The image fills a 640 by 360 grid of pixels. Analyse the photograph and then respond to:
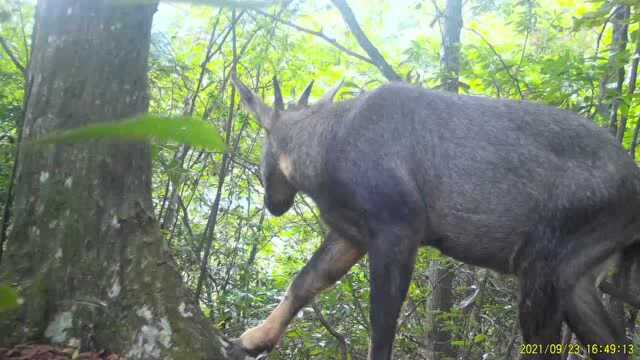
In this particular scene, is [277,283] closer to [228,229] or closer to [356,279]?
[356,279]

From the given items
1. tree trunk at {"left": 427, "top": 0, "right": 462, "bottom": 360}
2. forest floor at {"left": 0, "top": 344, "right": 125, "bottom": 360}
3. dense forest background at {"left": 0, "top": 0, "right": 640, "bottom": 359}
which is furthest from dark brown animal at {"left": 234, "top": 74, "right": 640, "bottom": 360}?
tree trunk at {"left": 427, "top": 0, "right": 462, "bottom": 360}

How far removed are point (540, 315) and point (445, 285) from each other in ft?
8.39

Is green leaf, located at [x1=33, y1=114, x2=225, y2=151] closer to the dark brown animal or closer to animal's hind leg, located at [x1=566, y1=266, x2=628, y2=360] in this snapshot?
the dark brown animal

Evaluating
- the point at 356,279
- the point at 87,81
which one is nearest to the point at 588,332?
the point at 356,279

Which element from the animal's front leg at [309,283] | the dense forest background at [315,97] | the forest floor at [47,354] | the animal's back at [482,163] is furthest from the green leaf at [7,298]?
the dense forest background at [315,97]

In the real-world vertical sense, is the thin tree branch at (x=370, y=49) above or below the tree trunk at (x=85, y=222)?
above

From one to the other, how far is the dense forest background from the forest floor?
207 cm

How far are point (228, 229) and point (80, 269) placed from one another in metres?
5.01

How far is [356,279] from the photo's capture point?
6453mm

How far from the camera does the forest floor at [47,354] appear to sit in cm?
264

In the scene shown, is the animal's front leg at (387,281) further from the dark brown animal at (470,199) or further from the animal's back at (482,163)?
the animal's back at (482,163)

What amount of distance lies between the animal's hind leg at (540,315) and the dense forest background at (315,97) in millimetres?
1268

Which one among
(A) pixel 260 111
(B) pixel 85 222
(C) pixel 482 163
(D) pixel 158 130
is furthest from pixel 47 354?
(C) pixel 482 163

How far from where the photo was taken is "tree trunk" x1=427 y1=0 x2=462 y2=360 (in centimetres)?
615
